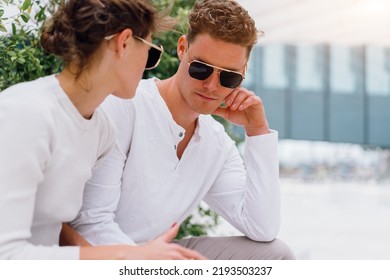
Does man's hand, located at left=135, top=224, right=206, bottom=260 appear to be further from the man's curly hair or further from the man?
the man's curly hair

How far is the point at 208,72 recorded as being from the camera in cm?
206

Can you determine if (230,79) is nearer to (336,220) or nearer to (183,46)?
(183,46)

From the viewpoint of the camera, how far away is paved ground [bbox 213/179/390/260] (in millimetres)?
7379

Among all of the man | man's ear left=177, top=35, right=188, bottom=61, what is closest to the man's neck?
the man

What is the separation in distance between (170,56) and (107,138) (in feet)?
6.12

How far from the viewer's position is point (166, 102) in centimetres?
223

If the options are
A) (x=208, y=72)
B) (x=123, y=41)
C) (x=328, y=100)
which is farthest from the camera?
(x=328, y=100)

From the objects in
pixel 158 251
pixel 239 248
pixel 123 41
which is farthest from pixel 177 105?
pixel 158 251

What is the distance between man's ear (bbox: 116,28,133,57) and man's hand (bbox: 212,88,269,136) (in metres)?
0.70

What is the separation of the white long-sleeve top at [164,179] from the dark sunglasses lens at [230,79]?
23 cm

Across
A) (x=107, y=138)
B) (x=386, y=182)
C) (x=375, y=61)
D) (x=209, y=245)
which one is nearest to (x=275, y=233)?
(x=209, y=245)

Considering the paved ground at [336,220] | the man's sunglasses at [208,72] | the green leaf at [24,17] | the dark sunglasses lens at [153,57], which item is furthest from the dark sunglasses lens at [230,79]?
the paved ground at [336,220]

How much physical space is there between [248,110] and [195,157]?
26 cm
